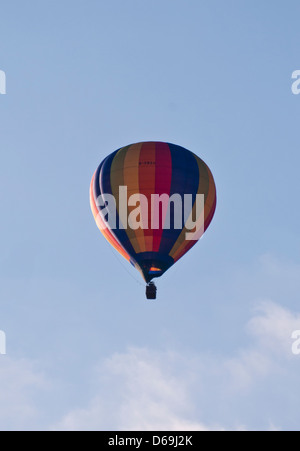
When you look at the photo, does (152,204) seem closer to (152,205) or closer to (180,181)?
(152,205)

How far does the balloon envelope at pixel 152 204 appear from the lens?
11312 centimetres

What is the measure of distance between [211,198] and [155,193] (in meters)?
2.96

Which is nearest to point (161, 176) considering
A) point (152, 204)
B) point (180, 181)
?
point (180, 181)

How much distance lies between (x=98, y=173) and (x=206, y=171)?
4828 mm

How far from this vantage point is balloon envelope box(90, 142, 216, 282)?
371ft

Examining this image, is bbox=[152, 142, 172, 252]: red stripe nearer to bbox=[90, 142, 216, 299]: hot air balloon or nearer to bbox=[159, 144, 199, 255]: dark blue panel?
bbox=[90, 142, 216, 299]: hot air balloon

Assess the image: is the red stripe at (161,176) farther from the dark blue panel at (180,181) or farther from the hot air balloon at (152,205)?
the dark blue panel at (180,181)

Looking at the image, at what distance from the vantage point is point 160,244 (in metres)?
113

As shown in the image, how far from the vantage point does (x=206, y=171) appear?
11500cm

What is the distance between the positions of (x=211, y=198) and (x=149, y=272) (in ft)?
15.0

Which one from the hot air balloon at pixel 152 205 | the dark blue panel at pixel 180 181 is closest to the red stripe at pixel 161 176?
the hot air balloon at pixel 152 205

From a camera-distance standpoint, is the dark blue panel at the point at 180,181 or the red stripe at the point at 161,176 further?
the dark blue panel at the point at 180,181

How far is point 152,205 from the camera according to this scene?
113125 millimetres

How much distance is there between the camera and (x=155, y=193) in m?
113
